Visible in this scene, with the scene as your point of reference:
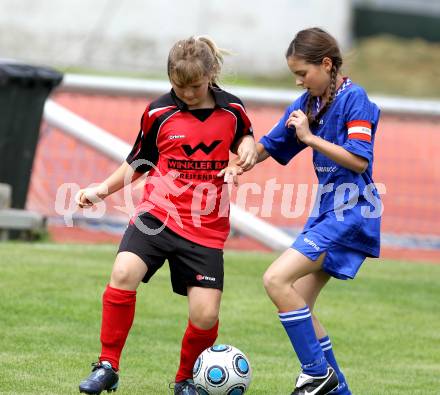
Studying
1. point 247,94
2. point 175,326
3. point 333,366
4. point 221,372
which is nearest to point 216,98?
point 221,372

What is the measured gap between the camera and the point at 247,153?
18.1 ft

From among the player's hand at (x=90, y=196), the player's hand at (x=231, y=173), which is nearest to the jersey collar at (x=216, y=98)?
the player's hand at (x=231, y=173)

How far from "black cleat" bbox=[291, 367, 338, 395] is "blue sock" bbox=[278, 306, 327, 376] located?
2 centimetres

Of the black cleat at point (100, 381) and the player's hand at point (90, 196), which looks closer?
the black cleat at point (100, 381)

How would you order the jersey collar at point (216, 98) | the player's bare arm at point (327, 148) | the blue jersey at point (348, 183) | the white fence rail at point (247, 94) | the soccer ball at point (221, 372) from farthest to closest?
the white fence rail at point (247, 94) → the jersey collar at point (216, 98) → the soccer ball at point (221, 372) → the blue jersey at point (348, 183) → the player's bare arm at point (327, 148)

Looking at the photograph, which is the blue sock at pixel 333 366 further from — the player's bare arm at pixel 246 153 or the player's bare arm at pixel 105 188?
the player's bare arm at pixel 105 188

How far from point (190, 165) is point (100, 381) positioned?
1113 millimetres

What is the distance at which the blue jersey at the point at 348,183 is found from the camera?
5332mm

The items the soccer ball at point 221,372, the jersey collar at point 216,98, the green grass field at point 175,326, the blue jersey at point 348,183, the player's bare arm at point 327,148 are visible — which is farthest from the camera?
the green grass field at point 175,326

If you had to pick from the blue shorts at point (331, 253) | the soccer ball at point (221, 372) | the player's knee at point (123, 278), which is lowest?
the soccer ball at point (221, 372)

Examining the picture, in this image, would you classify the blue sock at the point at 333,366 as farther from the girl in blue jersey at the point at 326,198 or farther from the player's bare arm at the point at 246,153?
the player's bare arm at the point at 246,153

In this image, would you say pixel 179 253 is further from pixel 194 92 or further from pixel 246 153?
pixel 194 92

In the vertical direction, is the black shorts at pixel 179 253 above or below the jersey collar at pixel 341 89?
below

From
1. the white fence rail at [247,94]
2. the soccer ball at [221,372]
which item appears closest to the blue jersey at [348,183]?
the soccer ball at [221,372]
